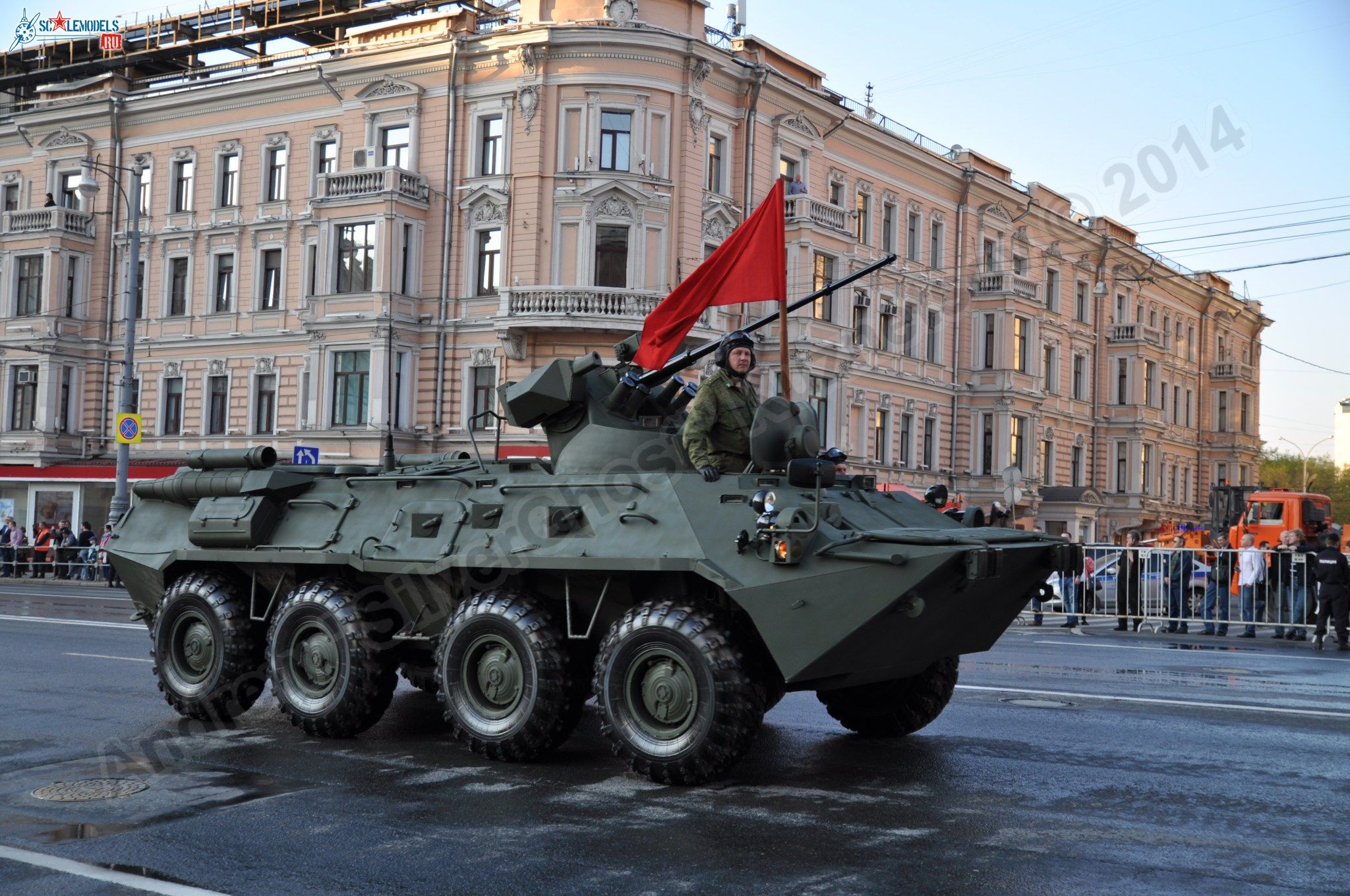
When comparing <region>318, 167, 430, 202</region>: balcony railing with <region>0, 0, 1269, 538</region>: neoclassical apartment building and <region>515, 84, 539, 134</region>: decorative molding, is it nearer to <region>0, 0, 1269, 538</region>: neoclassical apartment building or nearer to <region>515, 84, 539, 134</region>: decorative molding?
<region>0, 0, 1269, 538</region>: neoclassical apartment building

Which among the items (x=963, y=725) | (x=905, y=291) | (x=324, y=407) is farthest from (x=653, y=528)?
(x=905, y=291)

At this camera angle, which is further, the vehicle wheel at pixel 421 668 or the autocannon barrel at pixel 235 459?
the autocannon barrel at pixel 235 459

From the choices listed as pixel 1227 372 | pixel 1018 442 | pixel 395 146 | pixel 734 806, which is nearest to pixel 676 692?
pixel 734 806

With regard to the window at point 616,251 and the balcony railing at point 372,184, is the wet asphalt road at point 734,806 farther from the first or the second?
the balcony railing at point 372,184

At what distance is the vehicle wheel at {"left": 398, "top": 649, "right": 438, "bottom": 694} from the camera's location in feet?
30.3

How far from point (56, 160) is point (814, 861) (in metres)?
39.3

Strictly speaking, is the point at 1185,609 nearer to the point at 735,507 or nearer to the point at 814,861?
the point at 735,507

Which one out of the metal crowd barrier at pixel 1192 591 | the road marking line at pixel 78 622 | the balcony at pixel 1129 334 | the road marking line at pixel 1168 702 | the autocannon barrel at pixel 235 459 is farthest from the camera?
the balcony at pixel 1129 334

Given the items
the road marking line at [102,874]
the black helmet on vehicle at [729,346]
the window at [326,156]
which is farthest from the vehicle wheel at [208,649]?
the window at [326,156]

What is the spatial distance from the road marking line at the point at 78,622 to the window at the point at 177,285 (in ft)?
66.4

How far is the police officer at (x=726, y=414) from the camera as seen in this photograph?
8.34 meters

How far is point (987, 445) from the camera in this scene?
4562 centimetres

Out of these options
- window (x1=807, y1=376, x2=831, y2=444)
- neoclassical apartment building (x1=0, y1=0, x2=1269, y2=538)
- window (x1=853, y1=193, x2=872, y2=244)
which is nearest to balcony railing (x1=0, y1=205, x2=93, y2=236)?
neoclassical apartment building (x1=0, y1=0, x2=1269, y2=538)

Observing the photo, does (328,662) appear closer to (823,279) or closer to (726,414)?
(726,414)
